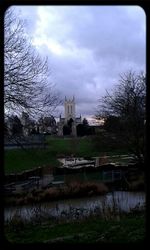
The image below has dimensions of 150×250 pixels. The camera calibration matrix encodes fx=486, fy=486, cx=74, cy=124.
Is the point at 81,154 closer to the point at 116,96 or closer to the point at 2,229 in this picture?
the point at 116,96

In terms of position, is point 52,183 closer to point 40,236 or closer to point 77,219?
point 77,219

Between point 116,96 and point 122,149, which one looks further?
point 122,149

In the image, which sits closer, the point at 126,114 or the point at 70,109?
the point at 70,109

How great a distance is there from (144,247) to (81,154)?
25.3 m

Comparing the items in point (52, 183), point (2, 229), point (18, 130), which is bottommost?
point (52, 183)

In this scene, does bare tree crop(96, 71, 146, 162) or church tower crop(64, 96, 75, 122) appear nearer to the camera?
church tower crop(64, 96, 75, 122)

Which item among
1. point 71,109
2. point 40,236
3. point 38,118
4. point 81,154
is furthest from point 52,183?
point 71,109

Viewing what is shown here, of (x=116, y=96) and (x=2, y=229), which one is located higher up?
(x=116, y=96)

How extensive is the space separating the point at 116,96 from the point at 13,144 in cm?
634

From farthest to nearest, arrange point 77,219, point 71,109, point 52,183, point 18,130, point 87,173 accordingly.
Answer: point 87,173
point 52,183
point 77,219
point 18,130
point 71,109

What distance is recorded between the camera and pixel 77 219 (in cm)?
1496

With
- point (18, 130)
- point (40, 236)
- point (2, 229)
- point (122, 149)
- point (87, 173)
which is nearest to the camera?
point (2, 229)

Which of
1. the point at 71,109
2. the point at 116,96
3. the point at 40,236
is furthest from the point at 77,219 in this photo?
the point at 71,109

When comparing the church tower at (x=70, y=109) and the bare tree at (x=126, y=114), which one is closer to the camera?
the church tower at (x=70, y=109)
